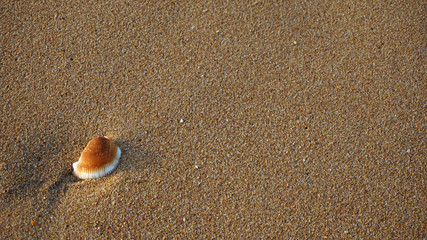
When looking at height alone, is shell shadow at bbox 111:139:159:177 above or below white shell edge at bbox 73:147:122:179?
below

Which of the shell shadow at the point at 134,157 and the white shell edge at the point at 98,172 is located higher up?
the white shell edge at the point at 98,172

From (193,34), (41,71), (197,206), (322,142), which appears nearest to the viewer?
(197,206)

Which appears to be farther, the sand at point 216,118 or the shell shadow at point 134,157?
the shell shadow at point 134,157

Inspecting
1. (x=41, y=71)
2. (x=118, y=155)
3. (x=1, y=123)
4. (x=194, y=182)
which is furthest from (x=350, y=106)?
(x=1, y=123)

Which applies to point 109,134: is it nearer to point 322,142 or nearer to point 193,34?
point 193,34

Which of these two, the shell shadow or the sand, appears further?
the shell shadow
